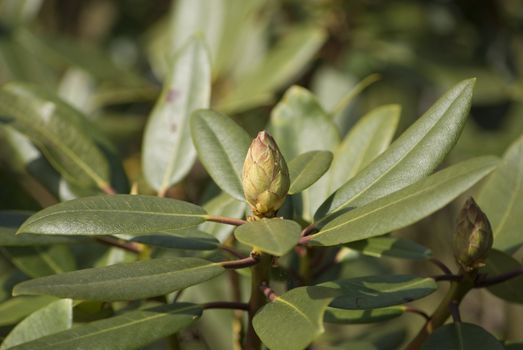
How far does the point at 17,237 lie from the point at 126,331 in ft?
0.49

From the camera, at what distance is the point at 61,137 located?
3.29 ft

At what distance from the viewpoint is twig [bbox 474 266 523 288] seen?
0.77 meters

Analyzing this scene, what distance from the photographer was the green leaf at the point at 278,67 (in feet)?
5.05

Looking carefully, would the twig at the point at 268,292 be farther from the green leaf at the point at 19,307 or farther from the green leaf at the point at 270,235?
the green leaf at the point at 19,307

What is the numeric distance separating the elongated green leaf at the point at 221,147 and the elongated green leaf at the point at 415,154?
0.30ft

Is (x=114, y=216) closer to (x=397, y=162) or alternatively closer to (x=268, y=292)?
(x=268, y=292)

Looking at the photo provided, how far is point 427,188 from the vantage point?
652 mm

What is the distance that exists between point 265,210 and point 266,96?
74 centimetres

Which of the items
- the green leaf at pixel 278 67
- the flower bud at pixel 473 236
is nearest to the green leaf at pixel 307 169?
the flower bud at pixel 473 236

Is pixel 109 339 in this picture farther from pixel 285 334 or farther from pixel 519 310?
Answer: pixel 519 310

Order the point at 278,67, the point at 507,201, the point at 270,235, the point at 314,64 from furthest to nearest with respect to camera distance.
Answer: the point at 314,64
the point at 278,67
the point at 507,201
the point at 270,235

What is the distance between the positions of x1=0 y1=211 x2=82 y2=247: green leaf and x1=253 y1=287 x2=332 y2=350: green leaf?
23 cm

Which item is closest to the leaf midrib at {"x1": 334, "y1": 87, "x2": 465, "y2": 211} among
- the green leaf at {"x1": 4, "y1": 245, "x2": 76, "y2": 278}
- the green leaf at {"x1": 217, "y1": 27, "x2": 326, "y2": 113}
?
the green leaf at {"x1": 4, "y1": 245, "x2": 76, "y2": 278}

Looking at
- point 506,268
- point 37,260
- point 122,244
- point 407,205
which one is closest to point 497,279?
point 506,268
